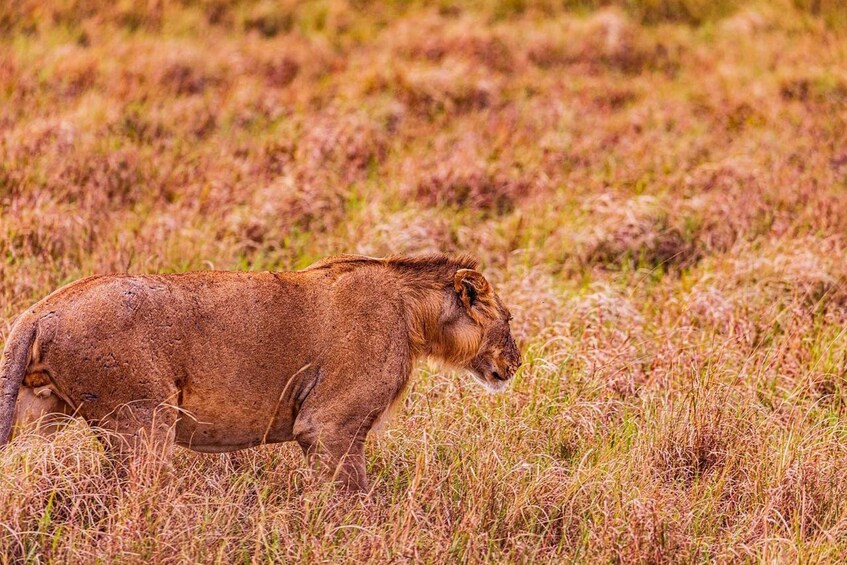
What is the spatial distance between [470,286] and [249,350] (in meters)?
1.14

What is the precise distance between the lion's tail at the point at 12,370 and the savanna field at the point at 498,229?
34 cm

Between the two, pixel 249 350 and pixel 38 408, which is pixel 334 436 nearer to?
pixel 249 350

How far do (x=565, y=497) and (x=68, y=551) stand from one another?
2071 millimetres

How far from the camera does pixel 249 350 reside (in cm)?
464

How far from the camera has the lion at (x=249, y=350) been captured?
4.29 metres

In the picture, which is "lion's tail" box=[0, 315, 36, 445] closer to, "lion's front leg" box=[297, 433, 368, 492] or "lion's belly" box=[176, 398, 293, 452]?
"lion's belly" box=[176, 398, 293, 452]

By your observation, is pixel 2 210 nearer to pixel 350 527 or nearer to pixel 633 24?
pixel 350 527

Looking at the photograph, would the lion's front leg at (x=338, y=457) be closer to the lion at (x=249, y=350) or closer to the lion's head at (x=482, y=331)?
the lion at (x=249, y=350)

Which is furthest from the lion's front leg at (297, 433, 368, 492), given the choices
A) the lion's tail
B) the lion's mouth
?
the lion's tail

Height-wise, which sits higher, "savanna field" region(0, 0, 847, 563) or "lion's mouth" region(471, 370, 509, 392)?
"lion's mouth" region(471, 370, 509, 392)

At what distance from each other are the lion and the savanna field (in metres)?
0.24

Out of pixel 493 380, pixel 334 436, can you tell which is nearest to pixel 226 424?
pixel 334 436

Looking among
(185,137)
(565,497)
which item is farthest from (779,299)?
(185,137)

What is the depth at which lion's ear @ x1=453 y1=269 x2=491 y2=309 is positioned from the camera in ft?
17.2
